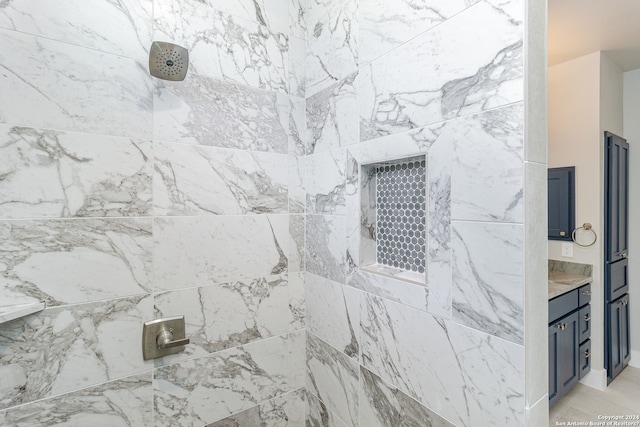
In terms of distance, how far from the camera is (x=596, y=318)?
8.00ft

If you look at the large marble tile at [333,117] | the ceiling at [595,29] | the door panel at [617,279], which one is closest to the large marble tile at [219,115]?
the large marble tile at [333,117]

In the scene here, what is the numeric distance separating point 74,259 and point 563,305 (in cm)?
274

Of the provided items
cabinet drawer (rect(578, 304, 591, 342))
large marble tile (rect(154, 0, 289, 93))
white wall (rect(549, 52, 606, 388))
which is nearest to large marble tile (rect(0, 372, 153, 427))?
large marble tile (rect(154, 0, 289, 93))

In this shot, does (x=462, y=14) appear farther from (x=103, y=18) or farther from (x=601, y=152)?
(x=601, y=152)

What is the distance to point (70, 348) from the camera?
36.8 inches

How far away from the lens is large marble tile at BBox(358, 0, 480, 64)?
836mm

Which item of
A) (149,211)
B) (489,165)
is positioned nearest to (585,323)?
(489,165)

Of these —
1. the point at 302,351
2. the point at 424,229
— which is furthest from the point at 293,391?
the point at 424,229

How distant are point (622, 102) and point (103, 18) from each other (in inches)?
159

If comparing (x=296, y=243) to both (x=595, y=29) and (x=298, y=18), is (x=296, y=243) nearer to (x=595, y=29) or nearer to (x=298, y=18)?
(x=298, y=18)

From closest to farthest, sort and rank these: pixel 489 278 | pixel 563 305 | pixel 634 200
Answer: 1. pixel 489 278
2. pixel 563 305
3. pixel 634 200

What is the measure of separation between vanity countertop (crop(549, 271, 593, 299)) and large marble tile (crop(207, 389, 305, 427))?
172cm

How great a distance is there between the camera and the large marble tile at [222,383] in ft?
3.58

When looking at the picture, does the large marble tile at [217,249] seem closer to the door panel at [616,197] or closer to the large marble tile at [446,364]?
the large marble tile at [446,364]
